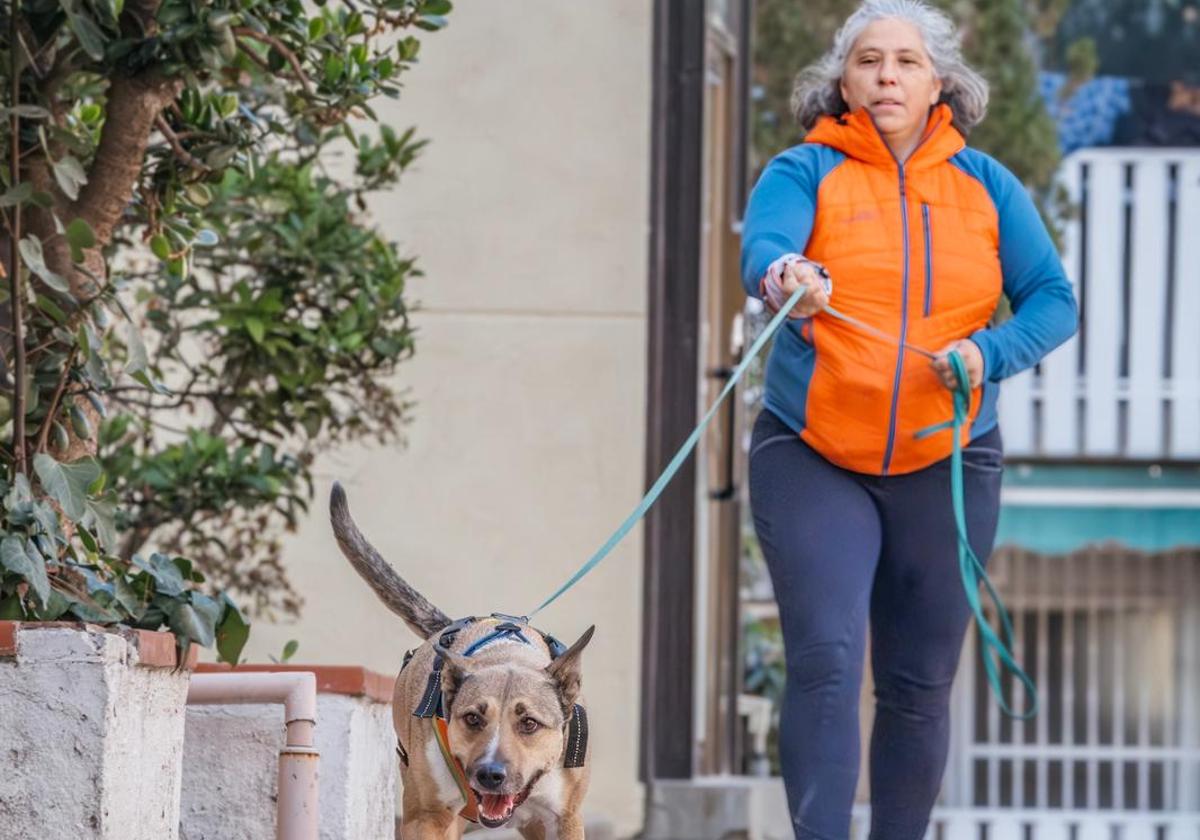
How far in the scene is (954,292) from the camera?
4539 millimetres

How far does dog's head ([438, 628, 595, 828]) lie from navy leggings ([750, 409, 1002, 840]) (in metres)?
0.59

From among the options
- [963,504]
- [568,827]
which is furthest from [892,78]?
[568,827]

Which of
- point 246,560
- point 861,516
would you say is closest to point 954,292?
point 861,516

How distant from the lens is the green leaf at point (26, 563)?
12.7ft

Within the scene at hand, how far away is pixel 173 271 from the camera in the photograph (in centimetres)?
498

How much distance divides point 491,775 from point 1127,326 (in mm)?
15427

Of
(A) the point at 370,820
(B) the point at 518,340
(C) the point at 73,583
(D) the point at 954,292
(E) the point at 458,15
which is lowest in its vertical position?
(A) the point at 370,820

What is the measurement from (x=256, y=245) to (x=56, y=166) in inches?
65.7

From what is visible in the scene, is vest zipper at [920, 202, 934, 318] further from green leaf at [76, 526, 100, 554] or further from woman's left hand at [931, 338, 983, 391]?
green leaf at [76, 526, 100, 554]

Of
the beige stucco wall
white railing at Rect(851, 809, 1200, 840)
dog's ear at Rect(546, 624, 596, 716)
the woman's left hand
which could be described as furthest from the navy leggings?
white railing at Rect(851, 809, 1200, 840)

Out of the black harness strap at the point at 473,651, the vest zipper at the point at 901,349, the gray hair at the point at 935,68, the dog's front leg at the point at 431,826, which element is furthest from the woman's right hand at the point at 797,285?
the dog's front leg at the point at 431,826

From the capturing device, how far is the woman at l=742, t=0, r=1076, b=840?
4.43 metres

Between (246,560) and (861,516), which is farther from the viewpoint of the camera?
(246,560)

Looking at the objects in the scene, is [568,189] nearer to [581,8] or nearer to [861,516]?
[581,8]
